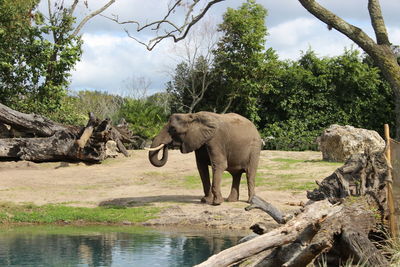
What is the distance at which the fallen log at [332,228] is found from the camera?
7270mm

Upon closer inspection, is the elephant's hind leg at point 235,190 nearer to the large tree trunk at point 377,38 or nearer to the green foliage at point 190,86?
the large tree trunk at point 377,38

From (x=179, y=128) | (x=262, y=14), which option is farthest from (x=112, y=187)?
(x=262, y=14)

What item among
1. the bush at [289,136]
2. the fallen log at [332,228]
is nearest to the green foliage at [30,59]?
the bush at [289,136]

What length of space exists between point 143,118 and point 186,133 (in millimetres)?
13768

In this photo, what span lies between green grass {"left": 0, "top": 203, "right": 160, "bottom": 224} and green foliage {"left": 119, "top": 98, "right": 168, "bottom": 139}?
41.6 feet

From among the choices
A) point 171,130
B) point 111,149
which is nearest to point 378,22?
point 171,130

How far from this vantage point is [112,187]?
1878 cm

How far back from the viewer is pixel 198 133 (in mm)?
15844

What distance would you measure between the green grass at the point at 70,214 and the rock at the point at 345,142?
791 centimetres

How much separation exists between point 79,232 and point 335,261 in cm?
663

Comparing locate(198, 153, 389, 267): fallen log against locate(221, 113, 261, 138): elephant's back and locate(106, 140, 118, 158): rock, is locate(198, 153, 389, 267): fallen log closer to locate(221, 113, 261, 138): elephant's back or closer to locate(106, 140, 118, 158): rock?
locate(221, 113, 261, 138): elephant's back

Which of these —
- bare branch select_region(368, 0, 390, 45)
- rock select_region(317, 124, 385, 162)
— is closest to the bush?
rock select_region(317, 124, 385, 162)

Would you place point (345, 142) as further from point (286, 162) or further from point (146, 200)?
point (146, 200)

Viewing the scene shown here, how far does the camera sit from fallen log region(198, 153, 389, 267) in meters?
7.27
